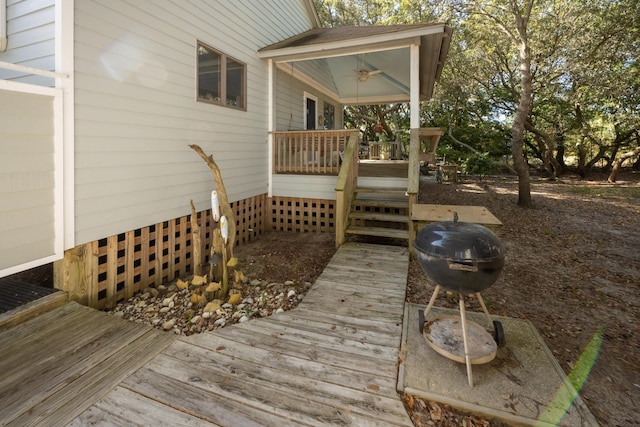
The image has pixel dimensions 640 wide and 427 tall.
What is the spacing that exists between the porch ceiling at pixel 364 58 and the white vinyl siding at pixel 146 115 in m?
1.41

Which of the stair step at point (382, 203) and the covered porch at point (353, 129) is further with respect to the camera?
Answer: the stair step at point (382, 203)

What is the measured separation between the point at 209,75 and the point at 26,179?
325cm

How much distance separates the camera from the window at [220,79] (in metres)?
5.23

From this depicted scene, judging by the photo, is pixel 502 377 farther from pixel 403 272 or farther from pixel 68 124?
pixel 68 124

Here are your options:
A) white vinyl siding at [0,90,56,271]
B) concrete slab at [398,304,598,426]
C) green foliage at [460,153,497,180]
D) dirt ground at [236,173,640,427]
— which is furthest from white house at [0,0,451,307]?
green foliage at [460,153,497,180]

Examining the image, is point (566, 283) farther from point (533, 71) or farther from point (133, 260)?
point (533, 71)

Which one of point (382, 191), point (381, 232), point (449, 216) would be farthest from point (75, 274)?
point (382, 191)

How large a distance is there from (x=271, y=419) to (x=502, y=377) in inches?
67.7

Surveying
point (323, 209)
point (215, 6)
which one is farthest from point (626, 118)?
point (215, 6)

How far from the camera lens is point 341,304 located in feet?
12.0

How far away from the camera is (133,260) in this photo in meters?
4.07

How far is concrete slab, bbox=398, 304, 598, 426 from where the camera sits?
81.4 inches

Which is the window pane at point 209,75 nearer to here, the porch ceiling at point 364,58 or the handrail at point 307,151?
the porch ceiling at point 364,58

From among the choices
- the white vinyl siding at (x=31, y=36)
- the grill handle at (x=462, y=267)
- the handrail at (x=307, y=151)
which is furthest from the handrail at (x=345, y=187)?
the white vinyl siding at (x=31, y=36)
